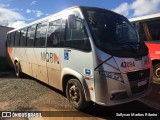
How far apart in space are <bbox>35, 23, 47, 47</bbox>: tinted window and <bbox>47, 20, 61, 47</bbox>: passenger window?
1.39 feet

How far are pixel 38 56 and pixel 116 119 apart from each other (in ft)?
12.6

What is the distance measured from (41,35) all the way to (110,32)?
303 cm

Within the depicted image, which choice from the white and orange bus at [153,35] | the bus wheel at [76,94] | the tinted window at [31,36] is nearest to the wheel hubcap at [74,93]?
the bus wheel at [76,94]

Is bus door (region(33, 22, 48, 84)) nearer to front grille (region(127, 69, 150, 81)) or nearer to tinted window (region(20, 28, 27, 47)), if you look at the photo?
tinted window (region(20, 28, 27, 47))

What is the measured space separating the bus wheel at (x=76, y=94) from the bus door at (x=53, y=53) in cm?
68

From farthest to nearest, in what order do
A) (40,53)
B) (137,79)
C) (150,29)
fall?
(150,29) < (40,53) < (137,79)

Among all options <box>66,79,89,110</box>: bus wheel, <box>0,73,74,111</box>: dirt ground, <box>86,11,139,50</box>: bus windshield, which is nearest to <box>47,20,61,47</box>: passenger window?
<box>86,11,139,50</box>: bus windshield

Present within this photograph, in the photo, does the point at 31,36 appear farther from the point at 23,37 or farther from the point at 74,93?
the point at 74,93

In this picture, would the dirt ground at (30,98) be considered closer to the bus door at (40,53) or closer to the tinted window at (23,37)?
the bus door at (40,53)

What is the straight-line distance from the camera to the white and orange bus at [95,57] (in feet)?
14.2

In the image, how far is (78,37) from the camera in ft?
16.2

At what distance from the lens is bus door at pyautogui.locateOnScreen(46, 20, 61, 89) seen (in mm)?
5883

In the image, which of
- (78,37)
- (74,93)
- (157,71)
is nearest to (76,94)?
(74,93)

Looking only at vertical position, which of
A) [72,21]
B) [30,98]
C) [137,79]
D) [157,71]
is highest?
[72,21]
